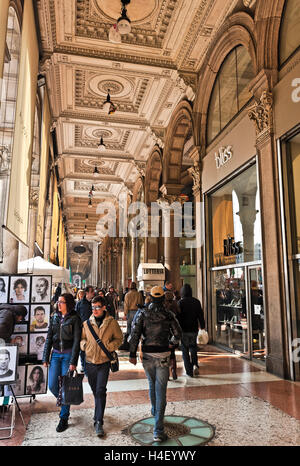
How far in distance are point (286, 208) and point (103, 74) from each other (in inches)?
327

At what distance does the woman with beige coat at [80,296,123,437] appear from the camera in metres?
3.72

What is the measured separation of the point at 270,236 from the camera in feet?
21.5

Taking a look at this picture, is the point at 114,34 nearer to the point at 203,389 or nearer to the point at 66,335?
the point at 66,335

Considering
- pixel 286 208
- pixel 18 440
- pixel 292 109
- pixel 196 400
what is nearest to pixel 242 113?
pixel 292 109

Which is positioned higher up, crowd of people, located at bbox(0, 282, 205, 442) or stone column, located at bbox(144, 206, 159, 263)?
stone column, located at bbox(144, 206, 159, 263)

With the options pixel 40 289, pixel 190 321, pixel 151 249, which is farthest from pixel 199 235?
pixel 151 249

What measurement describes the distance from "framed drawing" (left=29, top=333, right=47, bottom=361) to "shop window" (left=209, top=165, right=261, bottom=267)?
4.62 metres

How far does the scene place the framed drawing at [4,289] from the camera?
16.1 feet

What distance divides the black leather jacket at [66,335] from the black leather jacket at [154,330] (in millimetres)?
631

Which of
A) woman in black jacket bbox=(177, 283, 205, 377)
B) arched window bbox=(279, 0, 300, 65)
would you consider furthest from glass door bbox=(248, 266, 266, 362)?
arched window bbox=(279, 0, 300, 65)

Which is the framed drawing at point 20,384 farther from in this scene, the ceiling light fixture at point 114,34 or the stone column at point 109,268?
the stone column at point 109,268

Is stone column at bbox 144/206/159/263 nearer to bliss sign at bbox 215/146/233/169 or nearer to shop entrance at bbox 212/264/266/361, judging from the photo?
shop entrance at bbox 212/264/266/361

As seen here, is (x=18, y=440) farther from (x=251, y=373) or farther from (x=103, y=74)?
(x=103, y=74)

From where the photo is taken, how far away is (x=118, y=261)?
30125 millimetres
